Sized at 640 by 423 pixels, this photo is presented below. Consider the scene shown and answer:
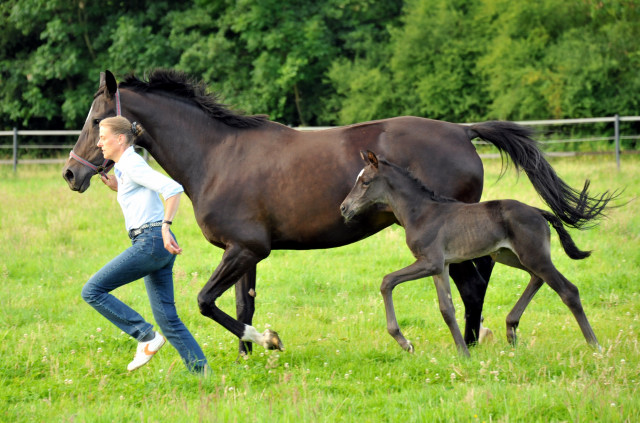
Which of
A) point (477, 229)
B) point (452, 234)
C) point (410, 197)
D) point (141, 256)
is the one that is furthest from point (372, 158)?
point (141, 256)

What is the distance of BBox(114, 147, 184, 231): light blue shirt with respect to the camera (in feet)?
16.3

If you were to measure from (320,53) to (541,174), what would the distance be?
75.1 ft

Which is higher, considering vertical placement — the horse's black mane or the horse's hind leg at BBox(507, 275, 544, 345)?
the horse's black mane

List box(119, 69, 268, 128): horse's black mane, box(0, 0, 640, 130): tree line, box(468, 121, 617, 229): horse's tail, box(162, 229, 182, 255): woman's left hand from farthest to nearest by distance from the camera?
box(0, 0, 640, 130): tree line
box(119, 69, 268, 128): horse's black mane
box(468, 121, 617, 229): horse's tail
box(162, 229, 182, 255): woman's left hand

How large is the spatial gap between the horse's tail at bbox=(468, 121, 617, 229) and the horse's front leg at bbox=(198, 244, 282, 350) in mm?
2189

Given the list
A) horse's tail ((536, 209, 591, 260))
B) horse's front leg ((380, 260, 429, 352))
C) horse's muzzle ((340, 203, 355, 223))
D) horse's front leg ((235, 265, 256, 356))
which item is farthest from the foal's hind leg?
horse's front leg ((235, 265, 256, 356))

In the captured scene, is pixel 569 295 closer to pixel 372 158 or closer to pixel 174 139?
pixel 372 158

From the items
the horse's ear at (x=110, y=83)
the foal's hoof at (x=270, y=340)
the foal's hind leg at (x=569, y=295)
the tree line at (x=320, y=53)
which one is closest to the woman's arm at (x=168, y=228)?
the foal's hoof at (x=270, y=340)

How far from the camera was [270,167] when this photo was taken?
5867 mm

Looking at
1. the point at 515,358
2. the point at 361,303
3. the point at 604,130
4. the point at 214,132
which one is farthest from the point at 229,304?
the point at 604,130

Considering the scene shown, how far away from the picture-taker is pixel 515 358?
5227 millimetres

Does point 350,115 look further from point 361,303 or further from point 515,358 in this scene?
point 515,358

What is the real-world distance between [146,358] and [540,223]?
309cm

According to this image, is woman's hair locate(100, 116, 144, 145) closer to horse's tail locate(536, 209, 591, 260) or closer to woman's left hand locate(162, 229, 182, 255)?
woman's left hand locate(162, 229, 182, 255)
